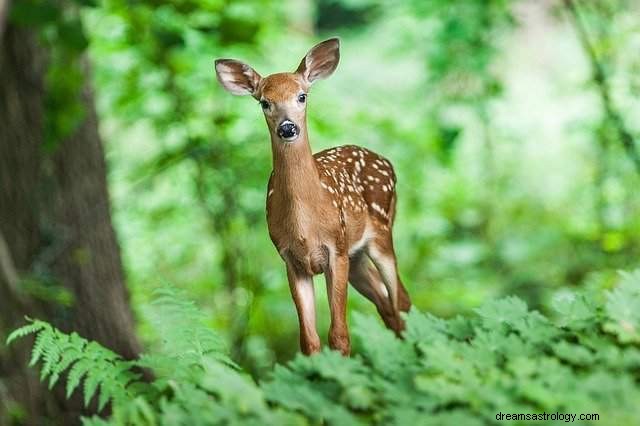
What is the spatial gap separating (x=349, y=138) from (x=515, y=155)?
392 centimetres

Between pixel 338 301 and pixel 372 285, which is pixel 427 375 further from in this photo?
pixel 372 285

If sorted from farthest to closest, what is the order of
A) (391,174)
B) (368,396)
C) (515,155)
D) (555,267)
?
1. (515,155)
2. (555,267)
3. (391,174)
4. (368,396)

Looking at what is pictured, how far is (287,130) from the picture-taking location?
6.00 ft

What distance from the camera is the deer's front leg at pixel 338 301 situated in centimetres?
188

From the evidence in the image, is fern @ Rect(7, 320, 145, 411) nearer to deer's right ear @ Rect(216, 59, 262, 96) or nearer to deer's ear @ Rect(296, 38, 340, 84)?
deer's right ear @ Rect(216, 59, 262, 96)

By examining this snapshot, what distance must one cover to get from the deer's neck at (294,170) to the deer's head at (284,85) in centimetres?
2

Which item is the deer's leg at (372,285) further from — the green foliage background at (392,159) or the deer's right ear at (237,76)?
the green foliage background at (392,159)

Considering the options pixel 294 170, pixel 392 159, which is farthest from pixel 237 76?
pixel 392 159

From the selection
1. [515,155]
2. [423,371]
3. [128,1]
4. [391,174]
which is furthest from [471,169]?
[423,371]

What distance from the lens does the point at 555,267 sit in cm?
763

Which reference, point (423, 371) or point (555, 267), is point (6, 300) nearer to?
point (423, 371)

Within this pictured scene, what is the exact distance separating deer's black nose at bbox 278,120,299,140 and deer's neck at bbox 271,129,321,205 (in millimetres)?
29

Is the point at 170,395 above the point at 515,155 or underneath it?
underneath

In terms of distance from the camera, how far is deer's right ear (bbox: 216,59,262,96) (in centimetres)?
199
